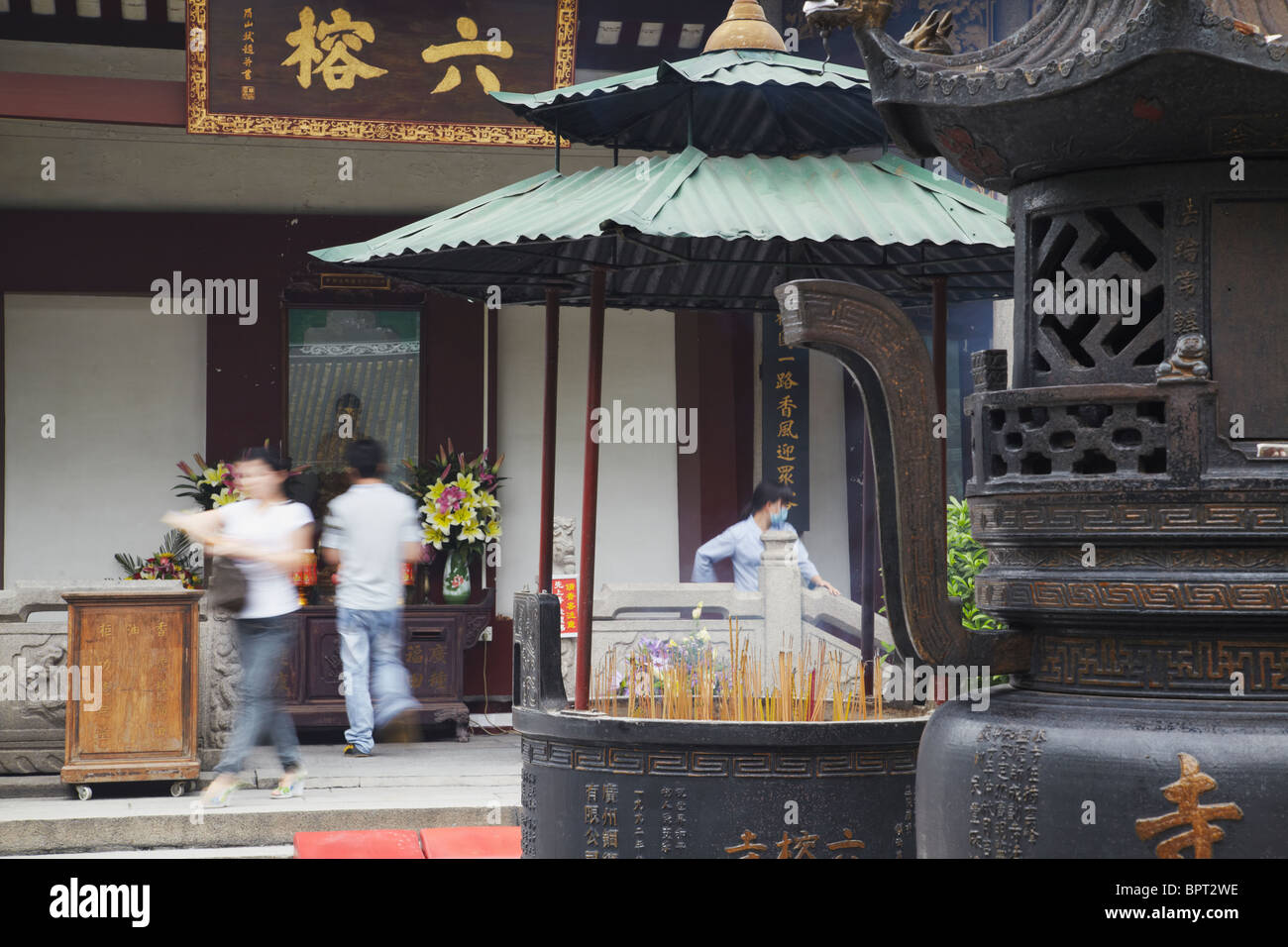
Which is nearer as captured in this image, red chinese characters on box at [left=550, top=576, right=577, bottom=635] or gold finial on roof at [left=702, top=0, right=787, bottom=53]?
gold finial on roof at [left=702, top=0, right=787, bottom=53]

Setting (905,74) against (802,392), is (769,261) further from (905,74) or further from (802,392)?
(802,392)

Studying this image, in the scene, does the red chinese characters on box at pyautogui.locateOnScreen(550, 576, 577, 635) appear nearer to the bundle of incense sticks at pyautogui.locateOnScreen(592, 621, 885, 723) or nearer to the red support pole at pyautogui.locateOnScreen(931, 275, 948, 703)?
the bundle of incense sticks at pyautogui.locateOnScreen(592, 621, 885, 723)

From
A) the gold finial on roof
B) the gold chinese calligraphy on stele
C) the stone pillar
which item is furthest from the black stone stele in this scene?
the gold chinese calligraphy on stele

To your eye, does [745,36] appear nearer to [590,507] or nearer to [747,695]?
[590,507]

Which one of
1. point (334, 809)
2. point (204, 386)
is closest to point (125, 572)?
point (204, 386)

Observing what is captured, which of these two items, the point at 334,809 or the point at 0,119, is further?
the point at 0,119

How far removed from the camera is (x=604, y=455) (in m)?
11.7

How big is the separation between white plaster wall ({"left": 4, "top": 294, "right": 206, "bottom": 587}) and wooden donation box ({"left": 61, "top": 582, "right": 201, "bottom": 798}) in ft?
10.5

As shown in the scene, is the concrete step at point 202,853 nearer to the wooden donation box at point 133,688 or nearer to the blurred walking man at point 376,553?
the wooden donation box at point 133,688

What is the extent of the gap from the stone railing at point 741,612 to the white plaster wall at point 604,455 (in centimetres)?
193

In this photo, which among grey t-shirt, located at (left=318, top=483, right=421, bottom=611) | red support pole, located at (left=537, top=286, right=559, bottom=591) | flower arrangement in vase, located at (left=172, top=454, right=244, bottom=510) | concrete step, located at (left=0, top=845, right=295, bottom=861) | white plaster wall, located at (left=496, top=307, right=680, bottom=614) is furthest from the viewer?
white plaster wall, located at (left=496, top=307, right=680, bottom=614)

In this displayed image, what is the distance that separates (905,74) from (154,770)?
608 centimetres

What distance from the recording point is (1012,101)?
3371 millimetres

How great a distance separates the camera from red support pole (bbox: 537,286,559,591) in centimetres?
593
